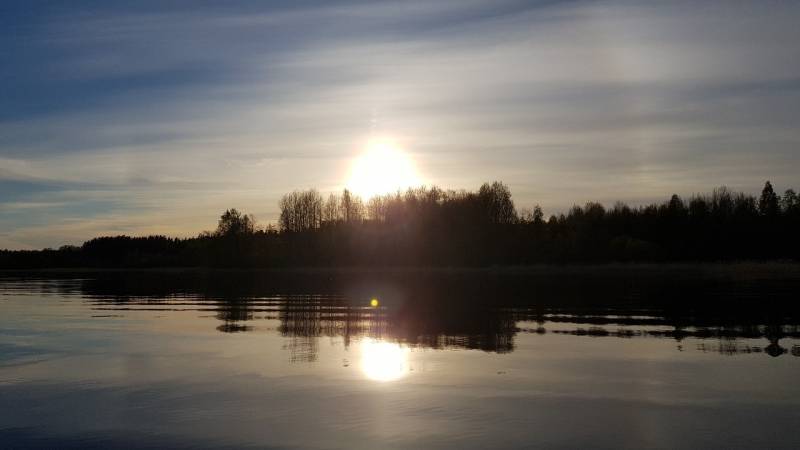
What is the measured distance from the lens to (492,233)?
117m

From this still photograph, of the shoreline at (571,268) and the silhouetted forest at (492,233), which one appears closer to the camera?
the shoreline at (571,268)

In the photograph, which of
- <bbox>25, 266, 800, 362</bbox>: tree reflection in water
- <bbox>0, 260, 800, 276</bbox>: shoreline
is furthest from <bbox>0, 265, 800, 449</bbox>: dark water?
<bbox>0, 260, 800, 276</bbox>: shoreline

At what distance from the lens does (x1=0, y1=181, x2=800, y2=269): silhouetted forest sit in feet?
357

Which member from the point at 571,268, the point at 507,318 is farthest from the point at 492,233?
the point at 507,318

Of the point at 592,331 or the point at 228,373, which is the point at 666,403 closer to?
the point at 228,373

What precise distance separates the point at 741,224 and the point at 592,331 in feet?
330

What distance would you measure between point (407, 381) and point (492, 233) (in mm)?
101506

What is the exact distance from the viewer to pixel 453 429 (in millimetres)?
12047

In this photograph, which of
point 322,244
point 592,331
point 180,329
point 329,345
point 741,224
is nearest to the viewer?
point 329,345

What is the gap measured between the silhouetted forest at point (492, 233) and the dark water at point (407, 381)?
260 feet

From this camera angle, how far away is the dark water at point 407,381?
11805mm

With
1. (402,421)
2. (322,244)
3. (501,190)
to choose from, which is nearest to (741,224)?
(501,190)

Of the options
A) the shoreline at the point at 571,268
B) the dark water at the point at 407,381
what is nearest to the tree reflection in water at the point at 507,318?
the dark water at the point at 407,381

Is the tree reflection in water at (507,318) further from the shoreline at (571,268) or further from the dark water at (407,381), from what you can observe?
the shoreline at (571,268)
